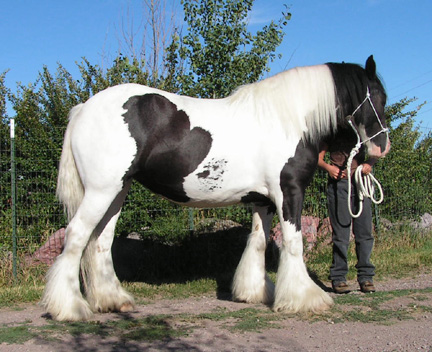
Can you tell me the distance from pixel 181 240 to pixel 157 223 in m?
0.51

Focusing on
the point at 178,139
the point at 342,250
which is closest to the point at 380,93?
the point at 342,250

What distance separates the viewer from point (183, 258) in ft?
20.7

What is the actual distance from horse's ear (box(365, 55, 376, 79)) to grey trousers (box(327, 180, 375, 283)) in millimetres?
1160

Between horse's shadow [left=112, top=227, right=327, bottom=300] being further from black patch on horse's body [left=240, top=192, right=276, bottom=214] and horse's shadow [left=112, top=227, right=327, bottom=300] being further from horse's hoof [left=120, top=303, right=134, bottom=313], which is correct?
black patch on horse's body [left=240, top=192, right=276, bottom=214]

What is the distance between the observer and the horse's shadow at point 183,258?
6.00 m

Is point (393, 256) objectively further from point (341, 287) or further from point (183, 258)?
point (183, 258)

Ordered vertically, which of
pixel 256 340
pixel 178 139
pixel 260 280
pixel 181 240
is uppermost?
pixel 178 139

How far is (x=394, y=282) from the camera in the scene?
5.45 meters

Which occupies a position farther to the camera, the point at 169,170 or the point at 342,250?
the point at 342,250

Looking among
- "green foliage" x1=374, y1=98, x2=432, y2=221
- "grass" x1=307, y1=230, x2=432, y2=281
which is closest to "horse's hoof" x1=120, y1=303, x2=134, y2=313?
"grass" x1=307, y1=230, x2=432, y2=281

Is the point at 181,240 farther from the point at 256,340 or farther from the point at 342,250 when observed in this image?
the point at 256,340

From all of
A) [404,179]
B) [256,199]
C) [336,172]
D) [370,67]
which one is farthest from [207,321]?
[404,179]

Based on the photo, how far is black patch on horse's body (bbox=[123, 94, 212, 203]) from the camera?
12.9 ft

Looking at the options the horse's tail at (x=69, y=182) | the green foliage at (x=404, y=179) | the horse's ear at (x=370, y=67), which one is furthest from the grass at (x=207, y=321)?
the green foliage at (x=404, y=179)
